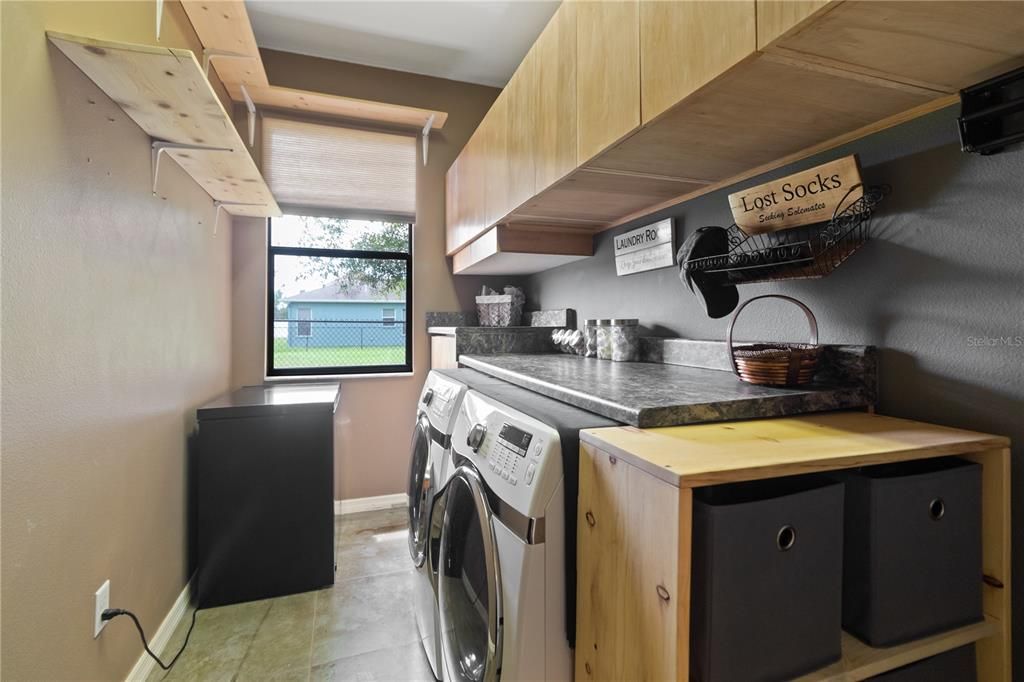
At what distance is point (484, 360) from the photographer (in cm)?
201

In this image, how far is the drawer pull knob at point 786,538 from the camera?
70 cm

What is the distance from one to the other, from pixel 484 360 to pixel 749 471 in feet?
4.68

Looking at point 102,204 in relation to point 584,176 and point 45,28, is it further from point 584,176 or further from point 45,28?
point 584,176

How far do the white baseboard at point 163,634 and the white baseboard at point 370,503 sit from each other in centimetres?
99

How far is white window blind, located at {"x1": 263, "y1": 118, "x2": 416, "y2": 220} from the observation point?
282 cm

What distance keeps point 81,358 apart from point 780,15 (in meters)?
1.74

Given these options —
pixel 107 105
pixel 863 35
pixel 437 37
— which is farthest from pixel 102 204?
pixel 437 37

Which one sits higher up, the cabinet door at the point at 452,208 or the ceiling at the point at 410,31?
the ceiling at the point at 410,31

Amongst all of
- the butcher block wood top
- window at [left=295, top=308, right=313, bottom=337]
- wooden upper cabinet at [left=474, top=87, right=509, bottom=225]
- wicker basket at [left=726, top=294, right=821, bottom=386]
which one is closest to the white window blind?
window at [left=295, top=308, right=313, bottom=337]

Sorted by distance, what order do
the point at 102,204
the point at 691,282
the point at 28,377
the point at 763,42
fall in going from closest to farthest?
1. the point at 763,42
2. the point at 28,377
3. the point at 102,204
4. the point at 691,282

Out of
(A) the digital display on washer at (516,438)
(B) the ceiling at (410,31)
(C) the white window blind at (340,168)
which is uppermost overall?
(B) the ceiling at (410,31)

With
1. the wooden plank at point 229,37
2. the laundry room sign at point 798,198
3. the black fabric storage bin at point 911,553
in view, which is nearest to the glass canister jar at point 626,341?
the laundry room sign at point 798,198

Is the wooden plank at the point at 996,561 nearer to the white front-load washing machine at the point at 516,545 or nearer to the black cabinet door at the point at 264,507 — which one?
the white front-load washing machine at the point at 516,545

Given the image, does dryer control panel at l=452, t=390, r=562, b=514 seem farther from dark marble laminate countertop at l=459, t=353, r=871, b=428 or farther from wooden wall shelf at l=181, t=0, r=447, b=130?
wooden wall shelf at l=181, t=0, r=447, b=130
